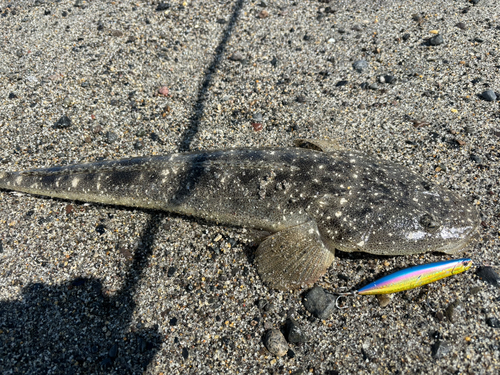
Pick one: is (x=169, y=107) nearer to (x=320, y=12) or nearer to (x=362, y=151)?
(x=362, y=151)

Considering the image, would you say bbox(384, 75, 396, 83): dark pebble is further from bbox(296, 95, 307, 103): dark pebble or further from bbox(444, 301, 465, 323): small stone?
bbox(444, 301, 465, 323): small stone

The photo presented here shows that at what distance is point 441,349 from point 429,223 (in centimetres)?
102

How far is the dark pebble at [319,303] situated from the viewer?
3023 millimetres

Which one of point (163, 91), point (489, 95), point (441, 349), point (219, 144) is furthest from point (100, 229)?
point (489, 95)

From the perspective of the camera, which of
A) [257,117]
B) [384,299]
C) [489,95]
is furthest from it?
[257,117]

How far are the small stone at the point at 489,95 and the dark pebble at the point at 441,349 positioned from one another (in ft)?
10.3

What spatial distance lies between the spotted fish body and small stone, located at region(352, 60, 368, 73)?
72.2 inches

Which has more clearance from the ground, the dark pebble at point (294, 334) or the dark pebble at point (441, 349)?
the dark pebble at point (441, 349)

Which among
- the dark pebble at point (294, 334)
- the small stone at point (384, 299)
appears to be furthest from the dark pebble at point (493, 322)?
the dark pebble at point (294, 334)

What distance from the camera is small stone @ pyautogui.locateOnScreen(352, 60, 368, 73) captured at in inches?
195

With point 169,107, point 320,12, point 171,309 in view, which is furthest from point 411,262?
point 320,12

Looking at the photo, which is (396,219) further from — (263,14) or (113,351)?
(263,14)

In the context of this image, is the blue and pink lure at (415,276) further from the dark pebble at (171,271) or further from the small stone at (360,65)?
the small stone at (360,65)

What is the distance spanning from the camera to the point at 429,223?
3.08 meters
